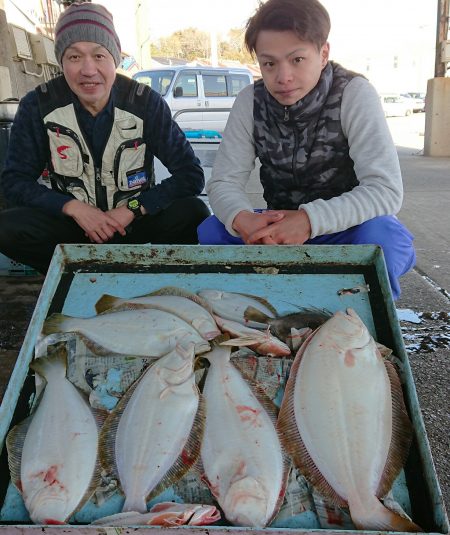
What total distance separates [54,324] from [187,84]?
11.7 metres

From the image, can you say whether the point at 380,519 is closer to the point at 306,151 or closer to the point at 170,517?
the point at 170,517

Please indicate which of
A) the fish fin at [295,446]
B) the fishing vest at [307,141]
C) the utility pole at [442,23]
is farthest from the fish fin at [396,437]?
the utility pole at [442,23]

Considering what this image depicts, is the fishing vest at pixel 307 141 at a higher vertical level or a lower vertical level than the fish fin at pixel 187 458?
higher

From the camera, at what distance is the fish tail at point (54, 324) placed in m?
1.52

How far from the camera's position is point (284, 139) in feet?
7.36

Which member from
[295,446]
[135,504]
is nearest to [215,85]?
[295,446]

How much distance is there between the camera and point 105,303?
5.45 feet

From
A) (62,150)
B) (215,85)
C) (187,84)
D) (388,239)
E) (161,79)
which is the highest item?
(62,150)

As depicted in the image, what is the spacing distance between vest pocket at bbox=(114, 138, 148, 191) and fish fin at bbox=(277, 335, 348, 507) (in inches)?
63.2

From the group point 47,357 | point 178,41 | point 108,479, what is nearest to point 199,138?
point 47,357

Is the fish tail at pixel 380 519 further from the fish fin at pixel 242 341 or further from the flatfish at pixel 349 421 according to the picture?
the fish fin at pixel 242 341

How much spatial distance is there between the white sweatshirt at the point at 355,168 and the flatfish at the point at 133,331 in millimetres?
678

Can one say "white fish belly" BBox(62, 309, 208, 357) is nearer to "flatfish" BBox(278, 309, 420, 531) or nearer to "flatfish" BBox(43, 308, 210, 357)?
"flatfish" BBox(43, 308, 210, 357)

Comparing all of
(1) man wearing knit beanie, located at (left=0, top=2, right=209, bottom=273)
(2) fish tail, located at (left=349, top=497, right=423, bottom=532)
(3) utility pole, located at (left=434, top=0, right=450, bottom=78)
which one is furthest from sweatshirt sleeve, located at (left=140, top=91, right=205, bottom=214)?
(3) utility pole, located at (left=434, top=0, right=450, bottom=78)
